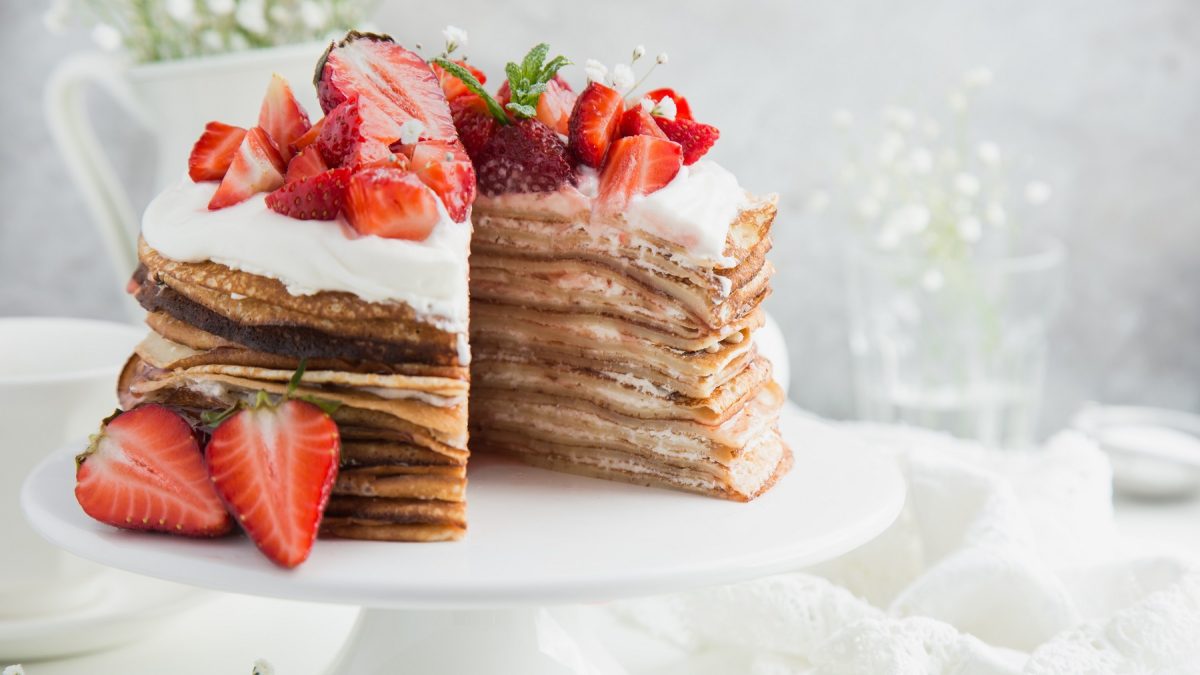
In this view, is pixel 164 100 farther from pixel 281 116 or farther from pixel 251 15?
pixel 281 116

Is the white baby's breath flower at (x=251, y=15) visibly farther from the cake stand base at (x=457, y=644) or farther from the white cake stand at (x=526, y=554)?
the cake stand base at (x=457, y=644)

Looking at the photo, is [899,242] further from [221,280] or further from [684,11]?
[221,280]

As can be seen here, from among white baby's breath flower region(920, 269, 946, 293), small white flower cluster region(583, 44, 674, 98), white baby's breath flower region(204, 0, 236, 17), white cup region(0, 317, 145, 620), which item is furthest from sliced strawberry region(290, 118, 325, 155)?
white baby's breath flower region(920, 269, 946, 293)

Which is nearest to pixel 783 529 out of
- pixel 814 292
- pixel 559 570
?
pixel 559 570

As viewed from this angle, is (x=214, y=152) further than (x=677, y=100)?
No

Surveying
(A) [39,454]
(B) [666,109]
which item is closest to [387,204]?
(B) [666,109]

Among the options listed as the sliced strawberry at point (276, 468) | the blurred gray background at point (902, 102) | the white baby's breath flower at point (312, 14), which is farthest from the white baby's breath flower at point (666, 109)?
the blurred gray background at point (902, 102)
